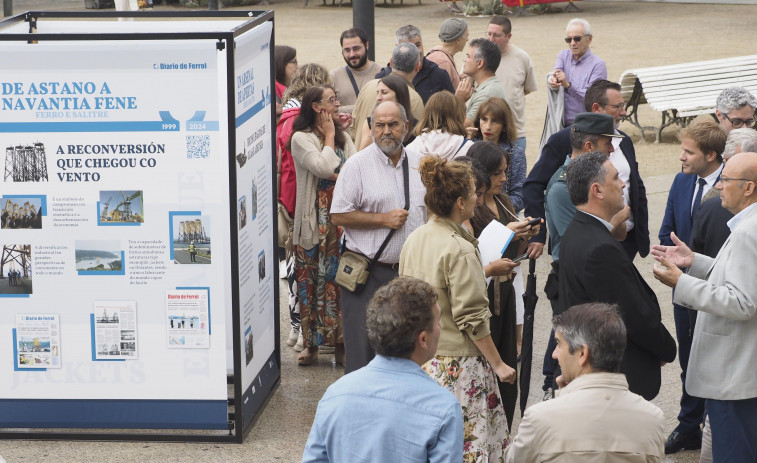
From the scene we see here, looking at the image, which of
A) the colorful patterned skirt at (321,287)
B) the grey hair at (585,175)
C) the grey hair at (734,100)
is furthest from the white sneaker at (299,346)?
the grey hair at (734,100)

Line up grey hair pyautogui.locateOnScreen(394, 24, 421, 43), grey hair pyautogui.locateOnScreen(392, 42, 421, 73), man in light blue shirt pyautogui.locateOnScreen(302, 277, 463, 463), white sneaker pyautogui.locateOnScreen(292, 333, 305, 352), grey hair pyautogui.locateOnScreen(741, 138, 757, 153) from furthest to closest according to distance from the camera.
Answer: 1. grey hair pyautogui.locateOnScreen(394, 24, 421, 43)
2. grey hair pyautogui.locateOnScreen(392, 42, 421, 73)
3. white sneaker pyautogui.locateOnScreen(292, 333, 305, 352)
4. grey hair pyautogui.locateOnScreen(741, 138, 757, 153)
5. man in light blue shirt pyautogui.locateOnScreen(302, 277, 463, 463)

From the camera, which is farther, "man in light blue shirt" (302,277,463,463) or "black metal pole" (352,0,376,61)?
"black metal pole" (352,0,376,61)

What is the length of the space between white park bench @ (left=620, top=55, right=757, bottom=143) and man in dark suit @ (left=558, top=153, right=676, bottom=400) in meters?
10.1

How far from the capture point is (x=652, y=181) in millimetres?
11711

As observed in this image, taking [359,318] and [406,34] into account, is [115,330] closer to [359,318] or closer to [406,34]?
[359,318]

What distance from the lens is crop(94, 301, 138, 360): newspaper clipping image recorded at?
213 inches

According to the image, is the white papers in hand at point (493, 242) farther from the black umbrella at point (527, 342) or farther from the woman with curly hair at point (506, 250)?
the black umbrella at point (527, 342)

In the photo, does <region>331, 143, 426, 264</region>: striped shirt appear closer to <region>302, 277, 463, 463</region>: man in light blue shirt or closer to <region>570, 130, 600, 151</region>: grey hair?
<region>570, 130, 600, 151</region>: grey hair

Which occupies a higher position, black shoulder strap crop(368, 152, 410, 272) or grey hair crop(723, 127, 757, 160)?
grey hair crop(723, 127, 757, 160)

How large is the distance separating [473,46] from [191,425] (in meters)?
4.21

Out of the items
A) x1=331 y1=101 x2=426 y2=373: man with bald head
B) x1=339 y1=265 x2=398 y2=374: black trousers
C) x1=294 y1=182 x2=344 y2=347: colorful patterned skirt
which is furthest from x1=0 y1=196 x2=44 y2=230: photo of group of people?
x1=294 y1=182 x2=344 y2=347: colorful patterned skirt

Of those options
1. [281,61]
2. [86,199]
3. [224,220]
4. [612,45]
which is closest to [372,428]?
[224,220]

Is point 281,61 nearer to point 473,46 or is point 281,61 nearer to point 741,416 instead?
point 473,46

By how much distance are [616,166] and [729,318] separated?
73.7 inches
